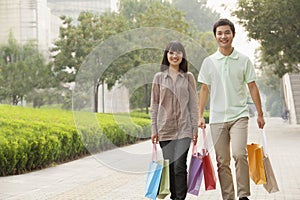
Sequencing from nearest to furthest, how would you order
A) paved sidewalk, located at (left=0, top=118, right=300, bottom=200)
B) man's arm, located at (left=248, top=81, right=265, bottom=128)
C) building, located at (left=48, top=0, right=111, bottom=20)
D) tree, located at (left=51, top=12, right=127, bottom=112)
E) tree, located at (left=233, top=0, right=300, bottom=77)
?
man's arm, located at (left=248, top=81, right=265, bottom=128), paved sidewalk, located at (left=0, top=118, right=300, bottom=200), tree, located at (left=233, top=0, right=300, bottom=77), tree, located at (left=51, top=12, right=127, bottom=112), building, located at (left=48, top=0, right=111, bottom=20)

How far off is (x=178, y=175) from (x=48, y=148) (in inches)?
196

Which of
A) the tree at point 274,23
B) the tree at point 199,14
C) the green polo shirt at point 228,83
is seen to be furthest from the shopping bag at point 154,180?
the tree at point 199,14

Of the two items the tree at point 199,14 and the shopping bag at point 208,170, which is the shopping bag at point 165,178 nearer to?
the shopping bag at point 208,170

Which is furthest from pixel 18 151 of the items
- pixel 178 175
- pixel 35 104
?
pixel 35 104

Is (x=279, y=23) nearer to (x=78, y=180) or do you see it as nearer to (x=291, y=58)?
(x=291, y=58)

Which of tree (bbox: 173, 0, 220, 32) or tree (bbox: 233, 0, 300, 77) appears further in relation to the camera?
tree (bbox: 173, 0, 220, 32)

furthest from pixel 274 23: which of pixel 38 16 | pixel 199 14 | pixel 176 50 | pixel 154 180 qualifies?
pixel 199 14

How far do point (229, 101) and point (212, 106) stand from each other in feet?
0.59

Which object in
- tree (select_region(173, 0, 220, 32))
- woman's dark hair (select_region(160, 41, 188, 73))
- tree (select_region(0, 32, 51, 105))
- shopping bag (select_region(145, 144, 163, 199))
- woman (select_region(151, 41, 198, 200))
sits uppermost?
tree (select_region(173, 0, 220, 32))

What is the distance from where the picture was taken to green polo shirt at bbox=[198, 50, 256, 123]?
→ 5086 mm

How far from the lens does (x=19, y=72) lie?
25.5 m

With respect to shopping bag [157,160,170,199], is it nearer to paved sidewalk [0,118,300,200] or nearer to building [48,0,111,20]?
paved sidewalk [0,118,300,200]

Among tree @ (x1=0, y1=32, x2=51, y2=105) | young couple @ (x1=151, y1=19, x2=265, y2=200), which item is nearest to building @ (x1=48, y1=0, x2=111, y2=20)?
tree @ (x1=0, y1=32, x2=51, y2=105)

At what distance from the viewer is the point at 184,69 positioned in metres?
5.14
